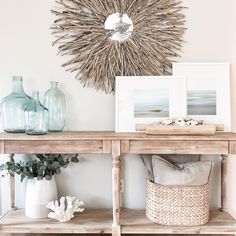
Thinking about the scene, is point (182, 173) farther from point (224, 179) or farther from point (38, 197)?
point (38, 197)

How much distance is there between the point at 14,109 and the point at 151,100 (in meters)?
0.91

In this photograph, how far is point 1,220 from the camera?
85.3 inches

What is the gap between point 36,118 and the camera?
2.16 m

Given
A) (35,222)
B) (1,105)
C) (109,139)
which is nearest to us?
(109,139)

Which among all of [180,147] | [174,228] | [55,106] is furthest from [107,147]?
[174,228]

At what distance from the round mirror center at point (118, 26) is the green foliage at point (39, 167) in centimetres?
87

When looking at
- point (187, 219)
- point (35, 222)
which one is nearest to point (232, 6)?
point (187, 219)

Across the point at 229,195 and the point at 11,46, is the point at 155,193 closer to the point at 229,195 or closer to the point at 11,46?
the point at 229,195

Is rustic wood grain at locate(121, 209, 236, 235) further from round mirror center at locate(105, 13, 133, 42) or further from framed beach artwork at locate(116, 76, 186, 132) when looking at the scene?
round mirror center at locate(105, 13, 133, 42)

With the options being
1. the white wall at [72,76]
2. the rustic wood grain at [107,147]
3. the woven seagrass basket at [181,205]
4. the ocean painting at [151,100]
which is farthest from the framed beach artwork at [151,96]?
the woven seagrass basket at [181,205]

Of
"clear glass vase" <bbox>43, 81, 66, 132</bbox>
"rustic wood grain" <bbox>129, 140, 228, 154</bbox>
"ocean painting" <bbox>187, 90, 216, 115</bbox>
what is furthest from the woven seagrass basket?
"clear glass vase" <bbox>43, 81, 66, 132</bbox>

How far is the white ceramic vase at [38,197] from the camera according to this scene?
7.18ft

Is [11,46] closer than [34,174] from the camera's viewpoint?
No

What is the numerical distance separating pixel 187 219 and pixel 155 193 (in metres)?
0.24
